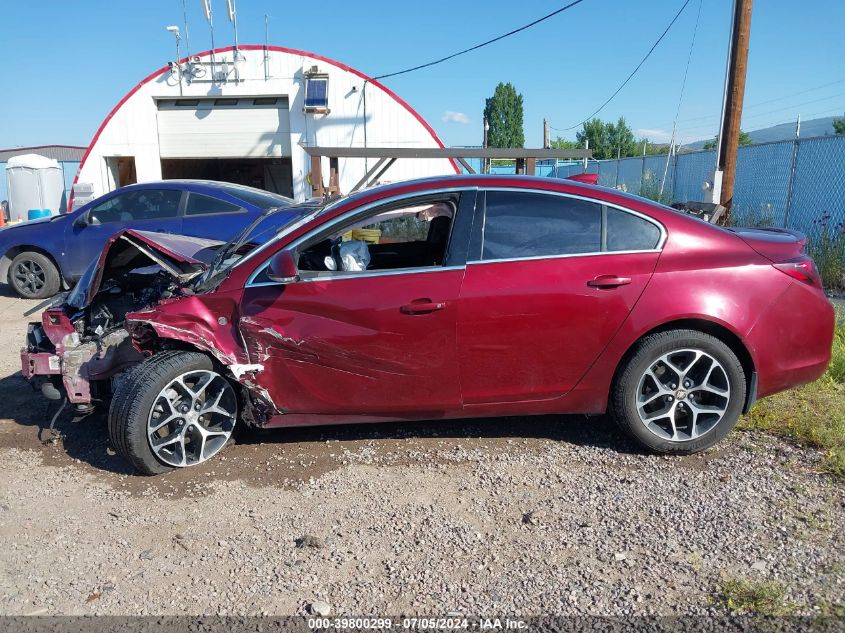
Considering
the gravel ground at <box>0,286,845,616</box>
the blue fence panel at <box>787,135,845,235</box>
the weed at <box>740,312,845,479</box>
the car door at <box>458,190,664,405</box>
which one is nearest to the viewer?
the gravel ground at <box>0,286,845,616</box>

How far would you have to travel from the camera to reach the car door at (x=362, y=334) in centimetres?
386

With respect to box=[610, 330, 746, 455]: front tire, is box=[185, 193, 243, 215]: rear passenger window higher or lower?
higher

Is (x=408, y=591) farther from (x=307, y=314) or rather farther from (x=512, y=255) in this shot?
(x=512, y=255)

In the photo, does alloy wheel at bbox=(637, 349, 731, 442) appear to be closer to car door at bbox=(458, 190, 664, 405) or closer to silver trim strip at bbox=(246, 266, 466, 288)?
car door at bbox=(458, 190, 664, 405)

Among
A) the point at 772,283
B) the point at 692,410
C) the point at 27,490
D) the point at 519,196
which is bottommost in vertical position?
the point at 27,490

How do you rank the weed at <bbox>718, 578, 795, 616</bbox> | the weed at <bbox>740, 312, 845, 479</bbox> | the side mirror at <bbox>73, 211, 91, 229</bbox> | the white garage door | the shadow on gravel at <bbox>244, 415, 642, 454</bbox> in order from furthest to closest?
the white garage door < the side mirror at <bbox>73, 211, 91, 229</bbox> < the shadow on gravel at <bbox>244, 415, 642, 454</bbox> < the weed at <bbox>740, 312, 845, 479</bbox> < the weed at <bbox>718, 578, 795, 616</bbox>

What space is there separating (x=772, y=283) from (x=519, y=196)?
1.60 meters

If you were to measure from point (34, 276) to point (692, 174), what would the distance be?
15.7 meters

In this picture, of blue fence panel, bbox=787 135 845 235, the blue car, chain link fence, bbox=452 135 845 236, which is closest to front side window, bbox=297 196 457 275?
the blue car

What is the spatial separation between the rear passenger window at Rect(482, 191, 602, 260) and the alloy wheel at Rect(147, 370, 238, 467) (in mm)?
1838

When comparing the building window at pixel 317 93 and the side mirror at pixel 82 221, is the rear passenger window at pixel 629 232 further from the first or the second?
the building window at pixel 317 93

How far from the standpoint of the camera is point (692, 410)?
158 inches

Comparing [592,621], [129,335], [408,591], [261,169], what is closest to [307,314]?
[129,335]

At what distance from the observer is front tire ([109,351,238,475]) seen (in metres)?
3.82
